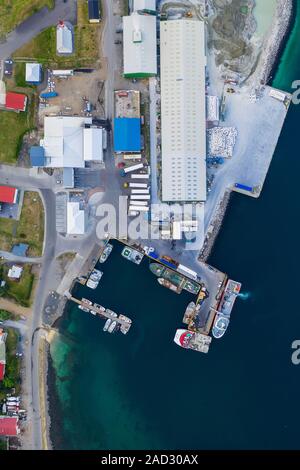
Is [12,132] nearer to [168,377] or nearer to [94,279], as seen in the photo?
[94,279]

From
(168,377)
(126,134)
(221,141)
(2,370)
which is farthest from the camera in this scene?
(221,141)

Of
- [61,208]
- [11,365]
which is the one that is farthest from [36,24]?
[11,365]

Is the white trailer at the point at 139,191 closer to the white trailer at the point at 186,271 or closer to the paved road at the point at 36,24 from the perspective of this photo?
the white trailer at the point at 186,271

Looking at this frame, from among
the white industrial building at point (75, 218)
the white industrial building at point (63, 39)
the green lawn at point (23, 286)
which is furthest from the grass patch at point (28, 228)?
the white industrial building at point (63, 39)

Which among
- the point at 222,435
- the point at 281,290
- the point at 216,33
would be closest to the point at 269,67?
the point at 216,33
